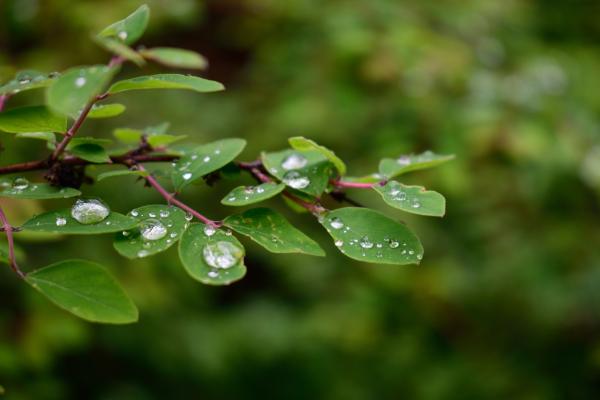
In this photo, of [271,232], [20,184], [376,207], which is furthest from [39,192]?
[376,207]

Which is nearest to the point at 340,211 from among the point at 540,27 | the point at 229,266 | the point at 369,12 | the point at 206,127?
the point at 229,266

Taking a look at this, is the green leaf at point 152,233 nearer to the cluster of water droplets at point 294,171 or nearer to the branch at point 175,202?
the branch at point 175,202

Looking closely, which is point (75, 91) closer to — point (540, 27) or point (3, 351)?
point (3, 351)

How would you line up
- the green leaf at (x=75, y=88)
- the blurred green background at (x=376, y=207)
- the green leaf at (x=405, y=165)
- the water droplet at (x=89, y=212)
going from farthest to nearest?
the blurred green background at (x=376, y=207) < the green leaf at (x=405, y=165) < the water droplet at (x=89, y=212) < the green leaf at (x=75, y=88)

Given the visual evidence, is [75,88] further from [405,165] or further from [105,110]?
[405,165]

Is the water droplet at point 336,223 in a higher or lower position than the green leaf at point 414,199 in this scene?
lower

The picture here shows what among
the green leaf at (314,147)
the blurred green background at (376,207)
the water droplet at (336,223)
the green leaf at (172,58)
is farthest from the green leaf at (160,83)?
the blurred green background at (376,207)

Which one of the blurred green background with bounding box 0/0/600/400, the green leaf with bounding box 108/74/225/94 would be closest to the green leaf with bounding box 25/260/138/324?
the green leaf with bounding box 108/74/225/94
